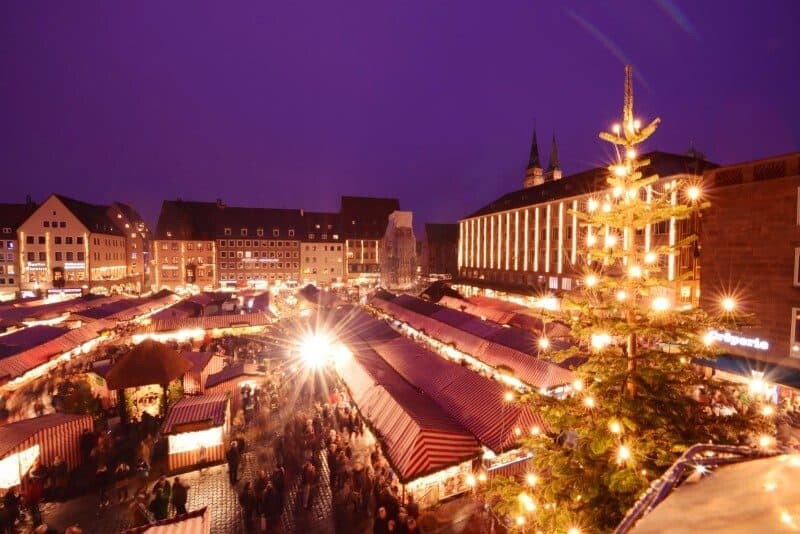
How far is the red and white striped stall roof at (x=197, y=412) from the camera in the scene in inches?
446

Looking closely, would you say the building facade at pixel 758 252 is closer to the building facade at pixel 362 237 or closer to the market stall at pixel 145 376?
the market stall at pixel 145 376

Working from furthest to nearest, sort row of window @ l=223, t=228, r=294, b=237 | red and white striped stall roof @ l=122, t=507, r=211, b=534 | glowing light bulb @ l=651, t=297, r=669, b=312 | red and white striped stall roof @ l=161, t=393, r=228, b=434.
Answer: row of window @ l=223, t=228, r=294, b=237 → red and white striped stall roof @ l=161, t=393, r=228, b=434 → red and white striped stall roof @ l=122, t=507, r=211, b=534 → glowing light bulb @ l=651, t=297, r=669, b=312

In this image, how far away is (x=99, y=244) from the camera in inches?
2093

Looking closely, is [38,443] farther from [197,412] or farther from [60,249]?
[60,249]

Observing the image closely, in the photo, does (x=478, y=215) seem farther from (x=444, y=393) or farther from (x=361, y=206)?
(x=444, y=393)

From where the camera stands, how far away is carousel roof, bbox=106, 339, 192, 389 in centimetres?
1316

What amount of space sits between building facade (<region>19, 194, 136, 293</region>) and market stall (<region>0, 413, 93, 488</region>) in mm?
48786

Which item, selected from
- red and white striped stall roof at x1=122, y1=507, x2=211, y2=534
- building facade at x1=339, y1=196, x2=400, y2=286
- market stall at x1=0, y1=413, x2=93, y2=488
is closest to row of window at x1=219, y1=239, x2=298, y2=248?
building facade at x1=339, y1=196, x2=400, y2=286

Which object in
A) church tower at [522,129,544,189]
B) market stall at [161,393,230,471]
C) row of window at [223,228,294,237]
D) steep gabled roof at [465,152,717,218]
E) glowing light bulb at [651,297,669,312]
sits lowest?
market stall at [161,393,230,471]

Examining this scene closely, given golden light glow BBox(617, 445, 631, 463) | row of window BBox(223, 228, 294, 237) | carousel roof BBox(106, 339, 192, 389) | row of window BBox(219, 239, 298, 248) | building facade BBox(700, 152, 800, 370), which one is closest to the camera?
golden light glow BBox(617, 445, 631, 463)

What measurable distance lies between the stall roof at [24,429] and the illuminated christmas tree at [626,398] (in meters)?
12.1

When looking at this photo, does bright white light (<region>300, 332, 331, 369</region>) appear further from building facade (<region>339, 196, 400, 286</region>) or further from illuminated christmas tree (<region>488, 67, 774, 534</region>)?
building facade (<region>339, 196, 400, 286</region>)

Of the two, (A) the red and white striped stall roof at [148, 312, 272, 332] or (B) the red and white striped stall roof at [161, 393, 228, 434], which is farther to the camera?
(A) the red and white striped stall roof at [148, 312, 272, 332]

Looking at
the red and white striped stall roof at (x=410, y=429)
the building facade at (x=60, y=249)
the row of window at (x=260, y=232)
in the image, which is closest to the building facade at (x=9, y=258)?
the building facade at (x=60, y=249)
